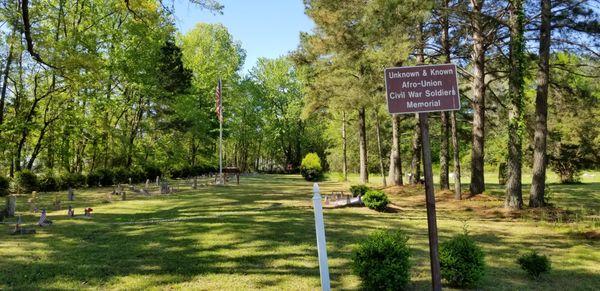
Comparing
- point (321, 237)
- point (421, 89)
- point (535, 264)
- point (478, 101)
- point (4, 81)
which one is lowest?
point (535, 264)

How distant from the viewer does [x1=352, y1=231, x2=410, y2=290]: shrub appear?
5777mm

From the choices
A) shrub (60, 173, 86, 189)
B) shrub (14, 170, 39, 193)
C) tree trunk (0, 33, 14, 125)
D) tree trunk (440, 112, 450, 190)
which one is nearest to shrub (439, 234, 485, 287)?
tree trunk (440, 112, 450, 190)

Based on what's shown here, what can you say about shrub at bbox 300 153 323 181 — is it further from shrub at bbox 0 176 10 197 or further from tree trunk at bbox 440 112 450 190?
shrub at bbox 0 176 10 197

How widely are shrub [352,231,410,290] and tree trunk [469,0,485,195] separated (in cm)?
1319

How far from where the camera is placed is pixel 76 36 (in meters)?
26.8

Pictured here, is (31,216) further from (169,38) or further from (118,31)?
(169,38)

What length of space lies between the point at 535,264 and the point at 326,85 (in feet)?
69.4

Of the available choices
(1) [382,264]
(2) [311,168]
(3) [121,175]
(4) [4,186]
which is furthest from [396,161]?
(4) [4,186]

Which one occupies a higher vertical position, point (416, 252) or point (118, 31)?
point (118, 31)

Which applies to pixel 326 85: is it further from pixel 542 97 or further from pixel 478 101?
pixel 542 97

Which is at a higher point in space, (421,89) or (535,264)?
(421,89)

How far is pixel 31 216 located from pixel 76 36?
17.3 meters

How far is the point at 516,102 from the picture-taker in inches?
545

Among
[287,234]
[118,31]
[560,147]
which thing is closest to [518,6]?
[287,234]
